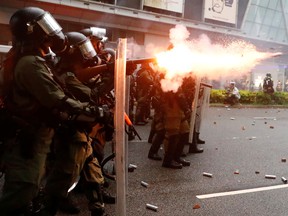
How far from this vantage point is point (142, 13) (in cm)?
2109

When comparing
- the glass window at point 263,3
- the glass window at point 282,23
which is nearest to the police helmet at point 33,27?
the glass window at point 263,3

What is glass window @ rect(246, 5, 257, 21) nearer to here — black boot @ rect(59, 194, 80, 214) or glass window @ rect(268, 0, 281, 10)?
glass window @ rect(268, 0, 281, 10)

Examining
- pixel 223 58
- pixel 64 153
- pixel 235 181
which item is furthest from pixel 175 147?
pixel 64 153

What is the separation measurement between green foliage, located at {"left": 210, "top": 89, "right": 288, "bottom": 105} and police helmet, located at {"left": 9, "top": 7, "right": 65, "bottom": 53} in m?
16.2

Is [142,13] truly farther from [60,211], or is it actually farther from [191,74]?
[60,211]

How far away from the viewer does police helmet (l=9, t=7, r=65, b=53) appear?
277 cm

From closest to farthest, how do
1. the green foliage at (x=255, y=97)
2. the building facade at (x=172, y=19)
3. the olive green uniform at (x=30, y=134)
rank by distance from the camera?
the olive green uniform at (x=30, y=134)
the green foliage at (x=255, y=97)
the building facade at (x=172, y=19)

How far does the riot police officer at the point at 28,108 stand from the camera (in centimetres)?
258

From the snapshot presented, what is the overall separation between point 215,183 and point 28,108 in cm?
335

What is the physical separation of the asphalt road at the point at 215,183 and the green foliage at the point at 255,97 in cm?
1032

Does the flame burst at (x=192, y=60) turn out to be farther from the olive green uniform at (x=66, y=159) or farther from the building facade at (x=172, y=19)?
the building facade at (x=172, y=19)

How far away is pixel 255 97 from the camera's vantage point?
1978cm

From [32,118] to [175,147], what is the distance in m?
3.42

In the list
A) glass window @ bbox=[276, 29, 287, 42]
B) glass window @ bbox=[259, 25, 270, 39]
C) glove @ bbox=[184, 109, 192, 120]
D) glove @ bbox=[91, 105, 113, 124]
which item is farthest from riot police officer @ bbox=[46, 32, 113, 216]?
glass window @ bbox=[276, 29, 287, 42]
